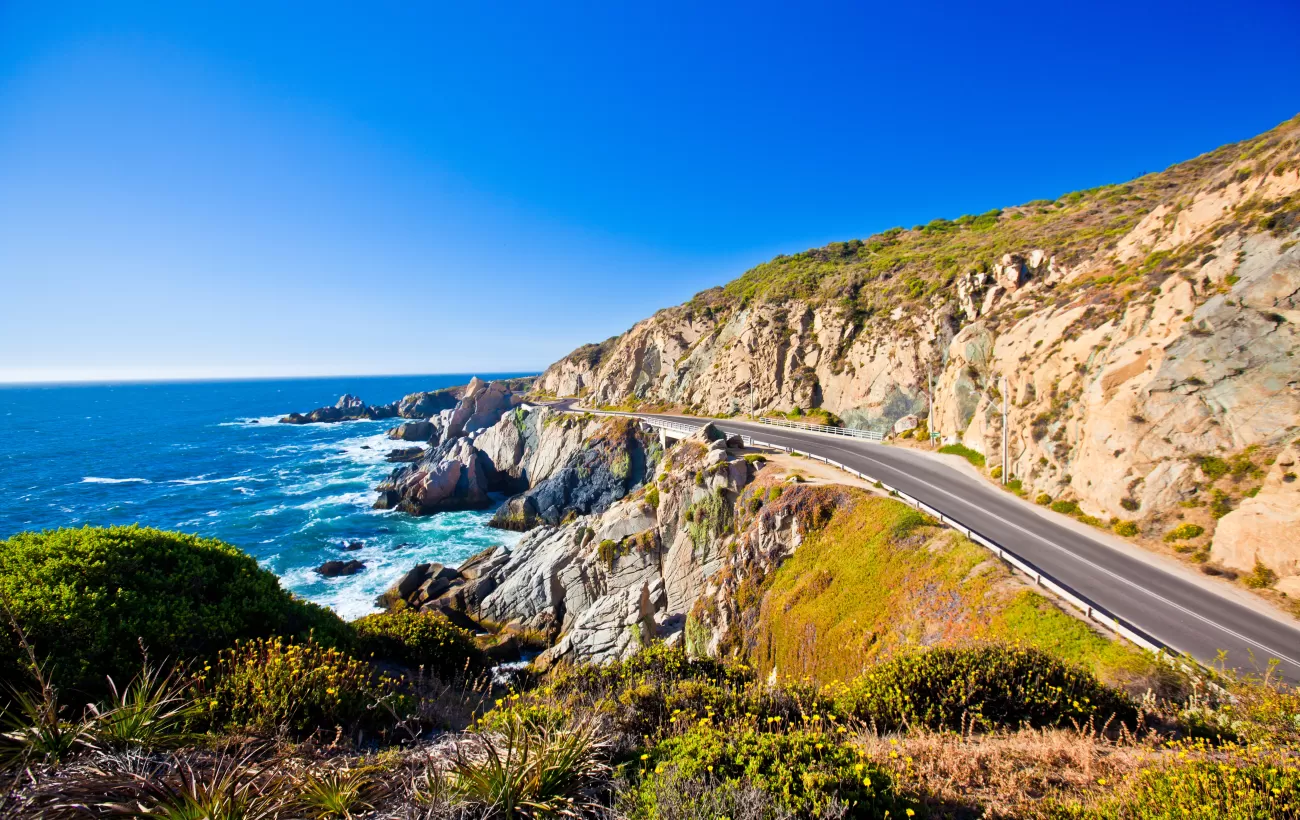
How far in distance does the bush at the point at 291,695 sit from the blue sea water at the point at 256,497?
27.1 m

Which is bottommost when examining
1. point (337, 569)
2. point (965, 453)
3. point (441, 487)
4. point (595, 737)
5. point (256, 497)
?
point (337, 569)

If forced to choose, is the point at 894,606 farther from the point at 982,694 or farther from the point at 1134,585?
the point at 982,694

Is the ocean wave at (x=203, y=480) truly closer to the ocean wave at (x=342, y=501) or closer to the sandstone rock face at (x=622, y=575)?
the ocean wave at (x=342, y=501)

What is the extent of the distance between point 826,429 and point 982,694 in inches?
1313

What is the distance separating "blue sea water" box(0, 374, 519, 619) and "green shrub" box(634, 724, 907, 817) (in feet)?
106

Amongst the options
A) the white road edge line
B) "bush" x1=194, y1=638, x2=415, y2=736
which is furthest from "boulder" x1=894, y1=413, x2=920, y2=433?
"bush" x1=194, y1=638, x2=415, y2=736

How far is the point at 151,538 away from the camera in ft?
34.0

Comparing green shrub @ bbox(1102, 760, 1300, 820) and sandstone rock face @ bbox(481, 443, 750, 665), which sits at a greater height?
green shrub @ bbox(1102, 760, 1300, 820)

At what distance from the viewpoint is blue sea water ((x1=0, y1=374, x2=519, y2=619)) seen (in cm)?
4022

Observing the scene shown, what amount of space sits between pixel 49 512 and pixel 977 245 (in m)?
95.6

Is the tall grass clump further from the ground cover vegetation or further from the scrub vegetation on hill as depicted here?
the scrub vegetation on hill

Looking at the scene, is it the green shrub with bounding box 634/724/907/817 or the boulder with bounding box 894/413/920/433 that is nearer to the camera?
the green shrub with bounding box 634/724/907/817

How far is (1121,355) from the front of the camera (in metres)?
20.5

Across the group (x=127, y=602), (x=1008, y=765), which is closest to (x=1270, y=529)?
(x=1008, y=765)
